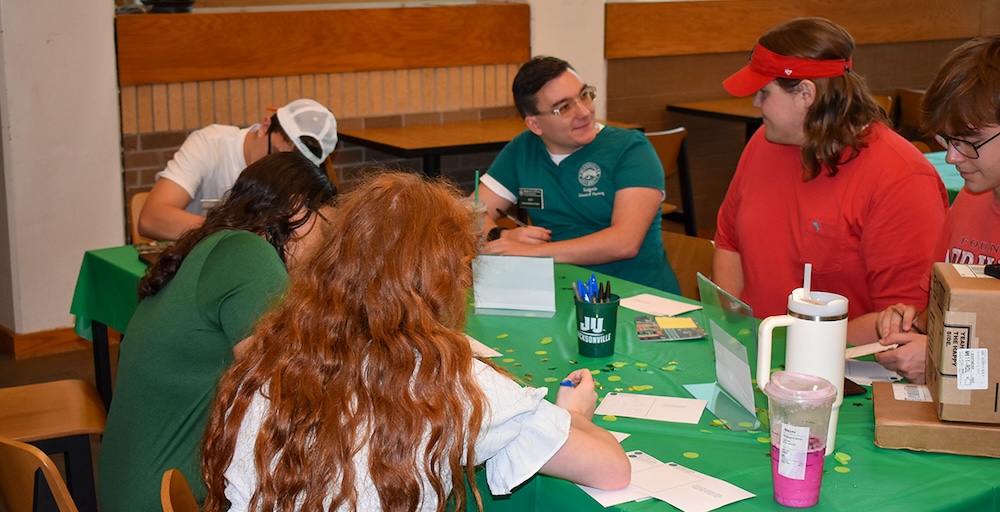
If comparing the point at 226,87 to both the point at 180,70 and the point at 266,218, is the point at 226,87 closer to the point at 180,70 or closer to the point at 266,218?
the point at 180,70

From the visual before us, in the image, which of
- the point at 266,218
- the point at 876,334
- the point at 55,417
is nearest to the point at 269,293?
the point at 266,218

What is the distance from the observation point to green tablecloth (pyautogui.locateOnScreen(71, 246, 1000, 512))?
1516 millimetres

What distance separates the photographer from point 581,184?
127 inches

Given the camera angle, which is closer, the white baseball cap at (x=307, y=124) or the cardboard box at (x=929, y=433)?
the cardboard box at (x=929, y=433)

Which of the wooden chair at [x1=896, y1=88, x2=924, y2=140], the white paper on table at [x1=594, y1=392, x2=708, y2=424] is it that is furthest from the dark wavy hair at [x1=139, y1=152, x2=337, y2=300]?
the wooden chair at [x1=896, y1=88, x2=924, y2=140]

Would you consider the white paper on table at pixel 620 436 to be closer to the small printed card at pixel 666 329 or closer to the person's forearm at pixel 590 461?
the person's forearm at pixel 590 461

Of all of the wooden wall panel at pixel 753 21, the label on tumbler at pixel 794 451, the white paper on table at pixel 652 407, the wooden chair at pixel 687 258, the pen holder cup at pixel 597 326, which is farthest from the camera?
the wooden wall panel at pixel 753 21

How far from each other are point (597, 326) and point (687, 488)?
63cm

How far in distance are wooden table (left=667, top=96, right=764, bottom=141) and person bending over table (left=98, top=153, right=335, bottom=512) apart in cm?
426

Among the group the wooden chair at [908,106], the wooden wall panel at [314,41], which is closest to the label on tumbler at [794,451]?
the wooden wall panel at [314,41]

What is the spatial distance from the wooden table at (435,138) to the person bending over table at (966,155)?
107 inches

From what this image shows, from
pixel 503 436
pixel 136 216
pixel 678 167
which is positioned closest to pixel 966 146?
pixel 503 436

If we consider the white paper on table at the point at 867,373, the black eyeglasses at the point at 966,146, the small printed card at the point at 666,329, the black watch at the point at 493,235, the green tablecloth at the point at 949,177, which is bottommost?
the white paper on table at the point at 867,373

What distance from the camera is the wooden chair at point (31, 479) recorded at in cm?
155
